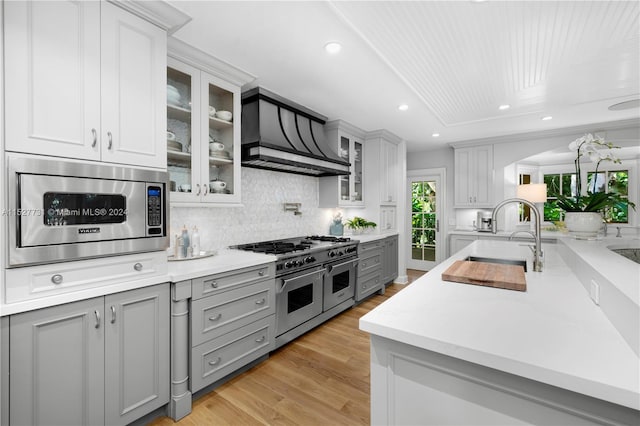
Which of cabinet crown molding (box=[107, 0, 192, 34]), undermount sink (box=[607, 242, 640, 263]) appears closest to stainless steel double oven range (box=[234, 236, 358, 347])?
cabinet crown molding (box=[107, 0, 192, 34])

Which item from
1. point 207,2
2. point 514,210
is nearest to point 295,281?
point 207,2

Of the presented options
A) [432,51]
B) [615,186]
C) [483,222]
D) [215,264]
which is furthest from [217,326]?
[615,186]

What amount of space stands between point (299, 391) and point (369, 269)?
2.17 m

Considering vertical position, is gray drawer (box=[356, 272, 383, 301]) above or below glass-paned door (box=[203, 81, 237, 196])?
below

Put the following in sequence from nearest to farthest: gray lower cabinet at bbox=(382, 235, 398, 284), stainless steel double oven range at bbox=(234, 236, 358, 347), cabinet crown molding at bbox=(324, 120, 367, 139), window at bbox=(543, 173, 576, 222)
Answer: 1. stainless steel double oven range at bbox=(234, 236, 358, 347)
2. cabinet crown molding at bbox=(324, 120, 367, 139)
3. gray lower cabinet at bbox=(382, 235, 398, 284)
4. window at bbox=(543, 173, 576, 222)

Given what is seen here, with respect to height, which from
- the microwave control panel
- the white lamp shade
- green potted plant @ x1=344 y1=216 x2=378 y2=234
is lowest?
green potted plant @ x1=344 y1=216 x2=378 y2=234

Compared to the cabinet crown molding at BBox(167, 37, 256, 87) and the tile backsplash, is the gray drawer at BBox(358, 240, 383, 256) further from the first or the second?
the cabinet crown molding at BBox(167, 37, 256, 87)

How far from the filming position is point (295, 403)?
1.97 m

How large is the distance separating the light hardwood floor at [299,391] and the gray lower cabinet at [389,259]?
1.73 metres

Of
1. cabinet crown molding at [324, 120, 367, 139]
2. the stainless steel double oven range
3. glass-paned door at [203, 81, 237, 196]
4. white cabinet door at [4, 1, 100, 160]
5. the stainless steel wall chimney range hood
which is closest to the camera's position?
white cabinet door at [4, 1, 100, 160]

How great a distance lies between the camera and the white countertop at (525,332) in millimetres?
694

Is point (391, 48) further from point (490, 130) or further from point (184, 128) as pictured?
point (490, 130)

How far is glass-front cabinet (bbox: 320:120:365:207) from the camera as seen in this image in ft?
13.3

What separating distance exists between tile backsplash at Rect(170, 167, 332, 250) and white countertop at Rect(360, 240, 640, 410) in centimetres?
199
